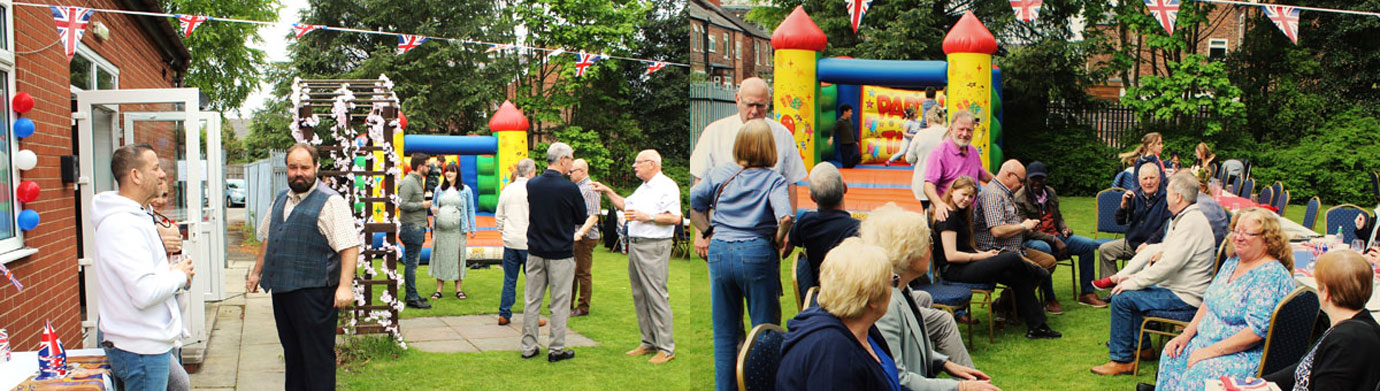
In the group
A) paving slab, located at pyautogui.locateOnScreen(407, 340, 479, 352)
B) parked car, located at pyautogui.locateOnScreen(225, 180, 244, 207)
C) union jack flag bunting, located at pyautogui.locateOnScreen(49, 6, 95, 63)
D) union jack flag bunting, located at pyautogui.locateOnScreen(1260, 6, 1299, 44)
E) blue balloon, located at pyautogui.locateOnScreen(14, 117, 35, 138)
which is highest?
union jack flag bunting, located at pyautogui.locateOnScreen(1260, 6, 1299, 44)

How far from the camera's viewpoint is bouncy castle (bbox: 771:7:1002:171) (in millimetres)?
4027

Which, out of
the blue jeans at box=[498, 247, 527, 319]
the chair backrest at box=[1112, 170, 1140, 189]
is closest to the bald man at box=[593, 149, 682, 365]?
the blue jeans at box=[498, 247, 527, 319]

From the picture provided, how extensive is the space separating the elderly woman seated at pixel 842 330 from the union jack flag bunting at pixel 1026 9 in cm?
318

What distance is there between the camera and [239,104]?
20297 millimetres

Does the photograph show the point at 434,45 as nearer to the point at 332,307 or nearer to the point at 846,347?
the point at 332,307

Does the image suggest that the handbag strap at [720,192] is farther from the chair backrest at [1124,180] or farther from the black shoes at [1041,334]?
the chair backrest at [1124,180]

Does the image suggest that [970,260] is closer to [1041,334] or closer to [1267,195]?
[1041,334]

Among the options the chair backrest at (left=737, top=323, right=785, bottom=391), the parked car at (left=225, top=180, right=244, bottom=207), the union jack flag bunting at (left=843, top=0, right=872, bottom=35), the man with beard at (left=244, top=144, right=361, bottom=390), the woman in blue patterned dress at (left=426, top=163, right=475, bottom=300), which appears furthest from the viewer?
the parked car at (left=225, top=180, right=244, bottom=207)

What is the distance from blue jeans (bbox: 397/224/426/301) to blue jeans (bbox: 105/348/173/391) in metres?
4.71

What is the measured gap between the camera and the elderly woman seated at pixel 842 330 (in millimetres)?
1973

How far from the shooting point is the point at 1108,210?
7180 mm

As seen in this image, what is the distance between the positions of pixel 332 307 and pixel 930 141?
9.73 feet

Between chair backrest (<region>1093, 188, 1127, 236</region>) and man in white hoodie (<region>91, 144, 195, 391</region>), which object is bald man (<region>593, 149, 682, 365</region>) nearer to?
man in white hoodie (<region>91, 144, 195, 391</region>)

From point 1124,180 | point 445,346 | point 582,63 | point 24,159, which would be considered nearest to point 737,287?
point 24,159
